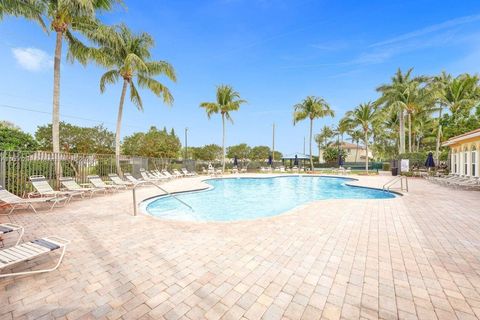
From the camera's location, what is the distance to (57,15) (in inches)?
381

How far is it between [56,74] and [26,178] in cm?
485

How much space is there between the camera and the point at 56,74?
10.1m

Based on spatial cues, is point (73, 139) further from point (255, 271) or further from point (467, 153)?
point (467, 153)

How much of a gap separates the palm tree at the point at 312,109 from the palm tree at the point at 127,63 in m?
15.4

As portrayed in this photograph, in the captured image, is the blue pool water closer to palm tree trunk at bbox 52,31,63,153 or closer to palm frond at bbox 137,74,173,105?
palm tree trunk at bbox 52,31,63,153

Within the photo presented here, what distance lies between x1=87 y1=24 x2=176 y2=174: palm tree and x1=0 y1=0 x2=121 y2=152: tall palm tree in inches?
36.7

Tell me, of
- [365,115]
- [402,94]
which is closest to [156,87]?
[365,115]

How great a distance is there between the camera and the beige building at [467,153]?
13.5 m

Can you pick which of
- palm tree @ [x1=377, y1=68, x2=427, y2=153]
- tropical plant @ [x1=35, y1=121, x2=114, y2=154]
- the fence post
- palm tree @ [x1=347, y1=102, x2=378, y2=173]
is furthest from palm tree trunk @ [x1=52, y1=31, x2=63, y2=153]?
palm tree @ [x1=377, y1=68, x2=427, y2=153]

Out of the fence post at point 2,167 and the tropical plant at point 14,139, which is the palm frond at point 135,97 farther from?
the tropical plant at point 14,139

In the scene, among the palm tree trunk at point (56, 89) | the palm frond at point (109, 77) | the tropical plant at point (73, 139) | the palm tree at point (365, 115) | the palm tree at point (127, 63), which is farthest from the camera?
the tropical plant at point (73, 139)

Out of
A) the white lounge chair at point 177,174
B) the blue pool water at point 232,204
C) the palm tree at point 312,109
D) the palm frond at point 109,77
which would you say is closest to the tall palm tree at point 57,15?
the palm frond at point 109,77

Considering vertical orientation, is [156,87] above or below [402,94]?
below

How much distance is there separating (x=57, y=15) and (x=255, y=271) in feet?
42.7
